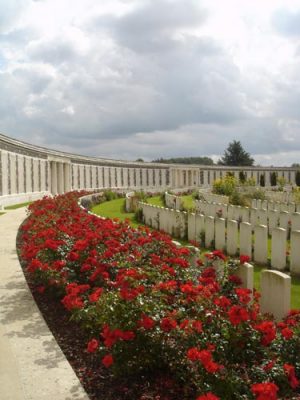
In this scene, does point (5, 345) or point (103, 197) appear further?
point (103, 197)

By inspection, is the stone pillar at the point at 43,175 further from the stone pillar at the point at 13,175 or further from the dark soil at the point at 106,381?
the dark soil at the point at 106,381

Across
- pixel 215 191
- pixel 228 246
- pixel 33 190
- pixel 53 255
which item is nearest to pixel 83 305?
pixel 53 255

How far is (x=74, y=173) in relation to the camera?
50031 mm

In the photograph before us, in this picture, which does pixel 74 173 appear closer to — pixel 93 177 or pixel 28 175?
pixel 93 177

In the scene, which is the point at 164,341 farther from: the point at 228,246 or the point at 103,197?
the point at 103,197

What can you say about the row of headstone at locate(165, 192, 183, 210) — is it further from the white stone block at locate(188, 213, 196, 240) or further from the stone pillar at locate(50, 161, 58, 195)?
the stone pillar at locate(50, 161, 58, 195)

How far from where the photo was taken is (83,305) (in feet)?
14.5

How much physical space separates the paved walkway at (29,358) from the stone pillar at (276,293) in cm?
217

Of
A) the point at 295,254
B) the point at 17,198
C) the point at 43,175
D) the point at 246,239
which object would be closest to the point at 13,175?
the point at 17,198

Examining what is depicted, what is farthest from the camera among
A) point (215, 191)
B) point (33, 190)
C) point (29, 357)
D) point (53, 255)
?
point (33, 190)

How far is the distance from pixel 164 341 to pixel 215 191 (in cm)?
2767

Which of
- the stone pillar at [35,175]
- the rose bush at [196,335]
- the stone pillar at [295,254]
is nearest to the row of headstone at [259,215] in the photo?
the stone pillar at [295,254]

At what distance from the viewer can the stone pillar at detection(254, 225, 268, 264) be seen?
29.2 ft

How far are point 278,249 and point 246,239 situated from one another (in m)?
0.99
